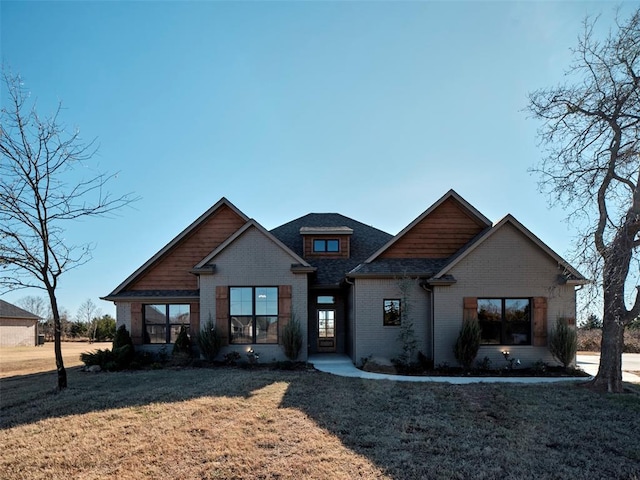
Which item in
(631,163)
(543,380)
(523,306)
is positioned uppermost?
(631,163)

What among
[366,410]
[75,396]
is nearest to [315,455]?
[366,410]

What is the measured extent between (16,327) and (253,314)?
32.0 metres

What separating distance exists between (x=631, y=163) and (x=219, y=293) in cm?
1322

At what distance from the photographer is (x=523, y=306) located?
13742 mm

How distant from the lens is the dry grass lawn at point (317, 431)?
17.8 ft

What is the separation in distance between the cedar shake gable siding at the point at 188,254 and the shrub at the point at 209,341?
7.89ft

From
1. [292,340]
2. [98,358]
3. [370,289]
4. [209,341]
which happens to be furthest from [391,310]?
[98,358]

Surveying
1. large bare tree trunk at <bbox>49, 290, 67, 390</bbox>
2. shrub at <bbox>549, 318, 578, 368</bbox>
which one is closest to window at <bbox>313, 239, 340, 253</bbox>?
shrub at <bbox>549, 318, 578, 368</bbox>

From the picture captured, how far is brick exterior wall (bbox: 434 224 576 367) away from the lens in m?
13.5

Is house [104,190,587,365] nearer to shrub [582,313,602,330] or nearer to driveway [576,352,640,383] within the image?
shrub [582,313,602,330]

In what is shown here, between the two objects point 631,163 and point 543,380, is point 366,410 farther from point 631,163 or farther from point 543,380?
point 631,163

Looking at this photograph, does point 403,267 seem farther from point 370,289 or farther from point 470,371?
point 470,371

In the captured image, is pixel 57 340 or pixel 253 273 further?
pixel 253 273

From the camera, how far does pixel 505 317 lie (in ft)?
45.0
